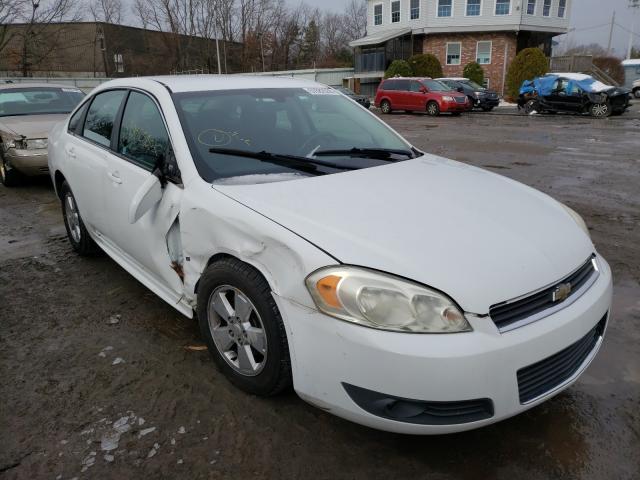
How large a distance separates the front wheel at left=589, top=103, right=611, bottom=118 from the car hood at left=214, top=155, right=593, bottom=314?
65.4 ft

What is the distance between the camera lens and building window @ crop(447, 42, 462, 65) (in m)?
33.9

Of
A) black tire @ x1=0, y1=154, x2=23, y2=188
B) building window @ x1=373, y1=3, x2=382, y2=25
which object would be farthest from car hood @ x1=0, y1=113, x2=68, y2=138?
building window @ x1=373, y1=3, x2=382, y2=25

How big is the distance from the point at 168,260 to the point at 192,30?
54354 millimetres

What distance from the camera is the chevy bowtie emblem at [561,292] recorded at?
217cm

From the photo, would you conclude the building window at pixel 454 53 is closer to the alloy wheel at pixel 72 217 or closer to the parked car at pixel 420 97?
the parked car at pixel 420 97

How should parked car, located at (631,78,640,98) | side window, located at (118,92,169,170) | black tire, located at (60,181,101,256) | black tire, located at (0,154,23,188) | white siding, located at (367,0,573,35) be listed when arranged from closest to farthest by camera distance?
side window, located at (118,92,169,170)
black tire, located at (60,181,101,256)
black tire, located at (0,154,23,188)
white siding, located at (367,0,573,35)
parked car, located at (631,78,640,98)

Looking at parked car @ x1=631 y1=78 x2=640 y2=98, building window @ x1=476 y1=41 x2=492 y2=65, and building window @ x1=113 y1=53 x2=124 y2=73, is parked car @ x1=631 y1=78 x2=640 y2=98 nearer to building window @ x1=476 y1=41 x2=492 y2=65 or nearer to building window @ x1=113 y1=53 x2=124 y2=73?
building window @ x1=476 y1=41 x2=492 y2=65

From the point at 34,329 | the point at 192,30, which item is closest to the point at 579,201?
the point at 34,329

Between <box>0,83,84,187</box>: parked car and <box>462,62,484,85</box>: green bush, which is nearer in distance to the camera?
<box>0,83,84,187</box>: parked car

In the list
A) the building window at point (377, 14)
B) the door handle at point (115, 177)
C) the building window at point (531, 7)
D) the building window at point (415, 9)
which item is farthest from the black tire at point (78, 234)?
the building window at point (377, 14)

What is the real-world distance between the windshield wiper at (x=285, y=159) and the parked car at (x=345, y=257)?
0.04 feet

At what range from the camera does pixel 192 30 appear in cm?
5156

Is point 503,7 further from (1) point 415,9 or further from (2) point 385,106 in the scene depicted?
(2) point 385,106

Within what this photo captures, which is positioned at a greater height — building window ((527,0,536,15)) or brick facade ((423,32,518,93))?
building window ((527,0,536,15))
